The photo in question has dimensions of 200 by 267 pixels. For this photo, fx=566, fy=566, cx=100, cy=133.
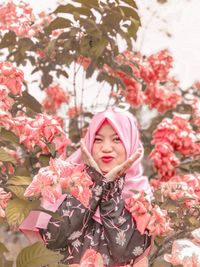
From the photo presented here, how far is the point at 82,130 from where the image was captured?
115 inches

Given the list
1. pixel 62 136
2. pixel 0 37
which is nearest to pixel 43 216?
pixel 62 136

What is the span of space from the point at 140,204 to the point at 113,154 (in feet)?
0.66

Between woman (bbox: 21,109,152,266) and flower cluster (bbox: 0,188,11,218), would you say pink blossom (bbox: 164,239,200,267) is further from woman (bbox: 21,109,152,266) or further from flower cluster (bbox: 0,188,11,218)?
flower cluster (bbox: 0,188,11,218)

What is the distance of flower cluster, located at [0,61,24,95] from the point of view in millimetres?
1659

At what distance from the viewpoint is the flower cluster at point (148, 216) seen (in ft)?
5.51

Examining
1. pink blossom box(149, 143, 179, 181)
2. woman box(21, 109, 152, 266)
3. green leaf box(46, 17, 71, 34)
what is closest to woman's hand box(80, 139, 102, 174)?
woman box(21, 109, 152, 266)

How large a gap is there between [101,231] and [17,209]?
430 mm

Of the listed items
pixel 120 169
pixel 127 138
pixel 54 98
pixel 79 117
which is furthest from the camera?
pixel 54 98

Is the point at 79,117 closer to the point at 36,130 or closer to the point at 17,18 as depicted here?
the point at 17,18

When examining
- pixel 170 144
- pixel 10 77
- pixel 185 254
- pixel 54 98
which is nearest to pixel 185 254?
pixel 185 254

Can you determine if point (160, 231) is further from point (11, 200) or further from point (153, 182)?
point (153, 182)

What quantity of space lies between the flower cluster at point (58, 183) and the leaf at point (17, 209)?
0.04 m

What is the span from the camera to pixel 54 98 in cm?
333

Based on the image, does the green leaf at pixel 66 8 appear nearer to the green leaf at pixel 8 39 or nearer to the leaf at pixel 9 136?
the green leaf at pixel 8 39
